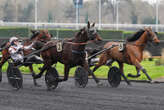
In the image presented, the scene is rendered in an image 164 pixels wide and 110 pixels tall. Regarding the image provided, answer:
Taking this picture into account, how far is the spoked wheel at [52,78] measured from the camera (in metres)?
13.6

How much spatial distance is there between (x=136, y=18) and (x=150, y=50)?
5151cm

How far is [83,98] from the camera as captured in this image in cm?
1170

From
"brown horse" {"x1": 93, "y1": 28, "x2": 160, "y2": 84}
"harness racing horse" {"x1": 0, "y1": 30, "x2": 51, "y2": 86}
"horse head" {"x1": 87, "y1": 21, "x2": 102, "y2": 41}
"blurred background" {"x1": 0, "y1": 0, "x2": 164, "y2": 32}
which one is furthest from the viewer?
"blurred background" {"x1": 0, "y1": 0, "x2": 164, "y2": 32}

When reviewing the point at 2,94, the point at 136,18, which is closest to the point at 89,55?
the point at 2,94

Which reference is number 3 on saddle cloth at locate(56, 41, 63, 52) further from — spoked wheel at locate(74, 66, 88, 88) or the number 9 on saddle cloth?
the number 9 on saddle cloth

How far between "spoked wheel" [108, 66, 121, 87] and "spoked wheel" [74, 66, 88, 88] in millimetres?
1102

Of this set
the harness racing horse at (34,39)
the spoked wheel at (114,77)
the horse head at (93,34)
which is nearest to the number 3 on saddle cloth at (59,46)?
the horse head at (93,34)

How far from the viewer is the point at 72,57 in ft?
44.0

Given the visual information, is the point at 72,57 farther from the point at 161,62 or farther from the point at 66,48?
the point at 161,62

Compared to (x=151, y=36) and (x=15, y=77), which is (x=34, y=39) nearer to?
(x=15, y=77)

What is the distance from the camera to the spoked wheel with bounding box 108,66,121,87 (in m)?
14.7

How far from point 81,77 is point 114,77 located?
3.90ft

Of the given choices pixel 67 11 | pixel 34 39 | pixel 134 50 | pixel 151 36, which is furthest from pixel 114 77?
pixel 67 11

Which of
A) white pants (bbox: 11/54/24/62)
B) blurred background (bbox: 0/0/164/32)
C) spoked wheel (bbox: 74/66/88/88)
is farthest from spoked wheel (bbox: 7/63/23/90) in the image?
blurred background (bbox: 0/0/164/32)
